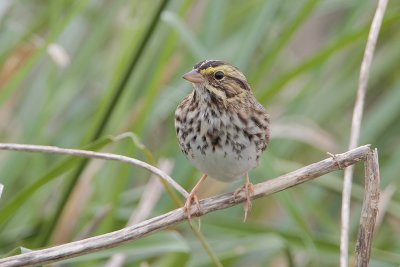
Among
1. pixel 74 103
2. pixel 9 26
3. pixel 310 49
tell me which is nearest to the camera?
pixel 9 26

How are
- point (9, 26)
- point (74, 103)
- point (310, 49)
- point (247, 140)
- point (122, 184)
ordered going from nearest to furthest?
1. point (247, 140)
2. point (122, 184)
3. point (9, 26)
4. point (74, 103)
5. point (310, 49)

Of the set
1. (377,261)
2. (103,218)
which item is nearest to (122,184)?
(103,218)

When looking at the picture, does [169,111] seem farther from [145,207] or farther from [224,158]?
[224,158]

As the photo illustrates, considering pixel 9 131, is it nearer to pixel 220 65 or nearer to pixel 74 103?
pixel 74 103

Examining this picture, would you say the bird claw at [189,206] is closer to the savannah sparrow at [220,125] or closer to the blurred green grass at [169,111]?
the savannah sparrow at [220,125]

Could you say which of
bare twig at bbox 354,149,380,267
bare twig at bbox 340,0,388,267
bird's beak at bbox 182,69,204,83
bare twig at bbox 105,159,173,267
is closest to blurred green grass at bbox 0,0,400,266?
bare twig at bbox 105,159,173,267

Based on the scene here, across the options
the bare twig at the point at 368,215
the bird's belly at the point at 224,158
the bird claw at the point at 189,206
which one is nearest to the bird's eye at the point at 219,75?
the bird's belly at the point at 224,158

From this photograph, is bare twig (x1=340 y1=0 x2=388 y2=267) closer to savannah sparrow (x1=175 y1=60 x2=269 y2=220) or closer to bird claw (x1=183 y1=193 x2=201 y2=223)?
savannah sparrow (x1=175 y1=60 x2=269 y2=220)

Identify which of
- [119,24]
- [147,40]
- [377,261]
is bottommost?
[377,261]
